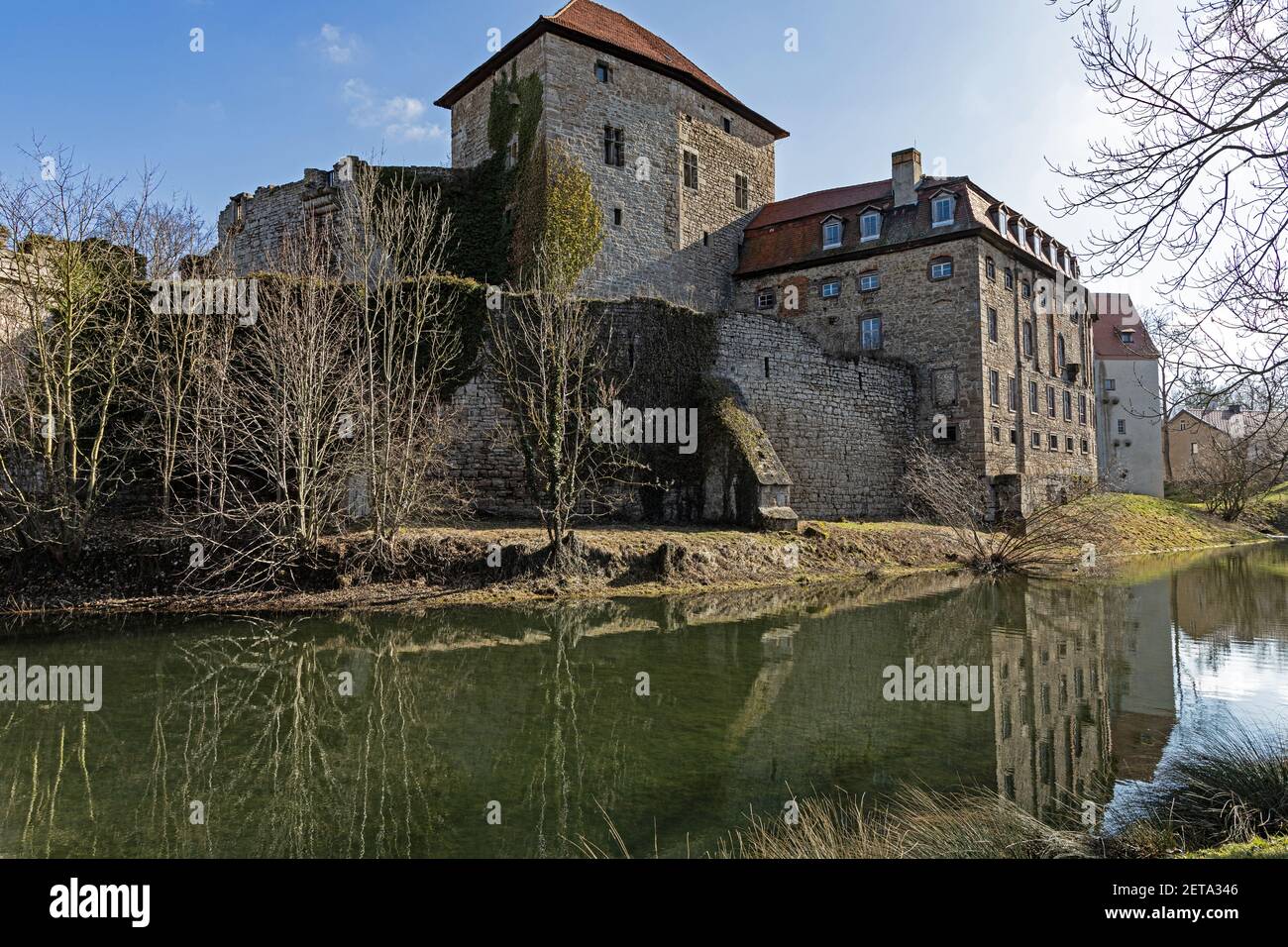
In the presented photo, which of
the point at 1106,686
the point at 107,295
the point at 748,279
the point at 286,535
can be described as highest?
the point at 748,279

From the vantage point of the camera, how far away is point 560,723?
298 inches

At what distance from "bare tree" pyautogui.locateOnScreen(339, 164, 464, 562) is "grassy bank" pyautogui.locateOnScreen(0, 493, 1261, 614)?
2.91 feet

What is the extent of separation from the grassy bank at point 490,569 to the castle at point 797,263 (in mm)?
4128

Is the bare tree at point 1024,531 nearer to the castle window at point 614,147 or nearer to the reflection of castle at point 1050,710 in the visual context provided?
the reflection of castle at point 1050,710

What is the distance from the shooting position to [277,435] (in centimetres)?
1519

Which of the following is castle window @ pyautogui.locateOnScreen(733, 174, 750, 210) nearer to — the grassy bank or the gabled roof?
the gabled roof

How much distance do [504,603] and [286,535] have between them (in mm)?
4555

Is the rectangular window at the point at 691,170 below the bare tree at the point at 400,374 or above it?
above

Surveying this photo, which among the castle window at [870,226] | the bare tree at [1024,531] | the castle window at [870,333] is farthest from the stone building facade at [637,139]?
the bare tree at [1024,531]

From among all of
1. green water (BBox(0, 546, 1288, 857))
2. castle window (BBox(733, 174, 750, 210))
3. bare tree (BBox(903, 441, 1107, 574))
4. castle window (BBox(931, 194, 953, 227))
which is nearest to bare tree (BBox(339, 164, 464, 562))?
green water (BBox(0, 546, 1288, 857))

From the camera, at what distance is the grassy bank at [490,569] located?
1425 centimetres

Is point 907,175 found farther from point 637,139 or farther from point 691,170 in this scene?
point 637,139

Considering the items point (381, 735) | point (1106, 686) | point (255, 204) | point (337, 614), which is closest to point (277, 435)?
point (337, 614)
